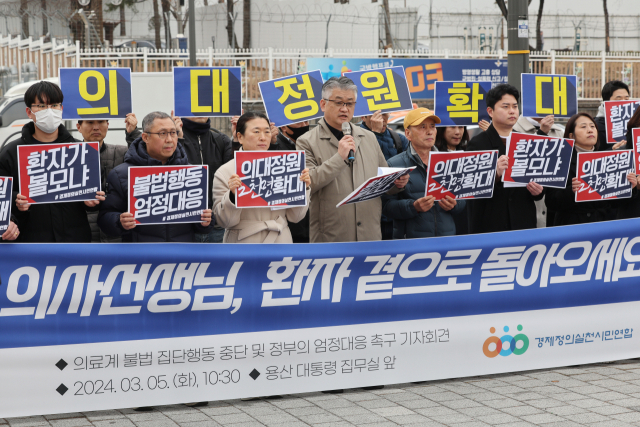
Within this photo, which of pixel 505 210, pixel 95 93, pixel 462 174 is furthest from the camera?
pixel 95 93

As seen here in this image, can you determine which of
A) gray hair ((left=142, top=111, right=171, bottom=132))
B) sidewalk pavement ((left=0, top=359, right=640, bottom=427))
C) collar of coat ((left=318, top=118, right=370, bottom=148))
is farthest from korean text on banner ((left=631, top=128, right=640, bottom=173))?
gray hair ((left=142, top=111, right=171, bottom=132))

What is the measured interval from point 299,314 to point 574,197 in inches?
99.4

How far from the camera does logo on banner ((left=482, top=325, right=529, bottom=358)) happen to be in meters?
5.33

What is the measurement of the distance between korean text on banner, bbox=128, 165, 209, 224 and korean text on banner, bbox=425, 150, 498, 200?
5.38 feet

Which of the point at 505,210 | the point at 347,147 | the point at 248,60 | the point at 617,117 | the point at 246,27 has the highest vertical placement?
the point at 246,27

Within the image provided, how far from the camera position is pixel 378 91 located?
22.1ft

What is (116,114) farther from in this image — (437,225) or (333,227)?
(437,225)

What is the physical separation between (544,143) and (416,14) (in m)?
27.3

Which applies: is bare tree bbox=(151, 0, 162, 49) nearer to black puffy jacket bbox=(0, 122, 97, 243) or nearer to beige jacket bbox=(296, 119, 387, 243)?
beige jacket bbox=(296, 119, 387, 243)

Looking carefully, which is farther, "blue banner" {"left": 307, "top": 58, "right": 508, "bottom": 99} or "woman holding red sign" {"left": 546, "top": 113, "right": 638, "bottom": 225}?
"blue banner" {"left": 307, "top": 58, "right": 508, "bottom": 99}

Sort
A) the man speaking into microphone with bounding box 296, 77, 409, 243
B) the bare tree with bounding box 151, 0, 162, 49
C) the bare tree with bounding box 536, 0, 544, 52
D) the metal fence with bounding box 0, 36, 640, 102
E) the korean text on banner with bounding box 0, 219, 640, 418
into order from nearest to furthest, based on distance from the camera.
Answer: the korean text on banner with bounding box 0, 219, 640, 418 → the man speaking into microphone with bounding box 296, 77, 409, 243 → the metal fence with bounding box 0, 36, 640, 102 → the bare tree with bounding box 536, 0, 544, 52 → the bare tree with bounding box 151, 0, 162, 49

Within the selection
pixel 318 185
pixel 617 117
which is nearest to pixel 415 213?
pixel 318 185

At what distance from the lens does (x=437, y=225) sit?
18.4ft

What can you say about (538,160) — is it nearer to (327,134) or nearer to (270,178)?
(327,134)
